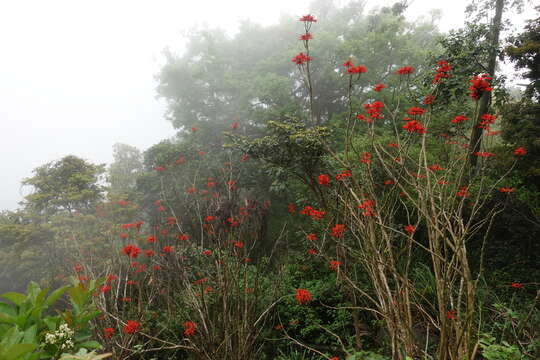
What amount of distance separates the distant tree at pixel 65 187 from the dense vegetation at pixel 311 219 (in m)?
0.08

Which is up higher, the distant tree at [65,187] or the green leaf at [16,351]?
the distant tree at [65,187]

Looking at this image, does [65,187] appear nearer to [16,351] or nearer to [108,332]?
[108,332]

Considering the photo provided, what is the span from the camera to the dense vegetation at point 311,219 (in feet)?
3.89

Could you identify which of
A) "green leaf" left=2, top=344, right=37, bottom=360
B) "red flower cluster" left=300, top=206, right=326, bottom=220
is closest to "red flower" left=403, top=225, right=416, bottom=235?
"red flower cluster" left=300, top=206, right=326, bottom=220

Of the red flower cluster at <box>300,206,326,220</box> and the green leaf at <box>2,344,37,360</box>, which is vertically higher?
the red flower cluster at <box>300,206,326,220</box>

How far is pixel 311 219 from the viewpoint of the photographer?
5141 millimetres

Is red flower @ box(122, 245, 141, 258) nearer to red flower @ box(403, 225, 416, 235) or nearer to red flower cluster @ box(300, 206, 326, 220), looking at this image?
red flower cluster @ box(300, 206, 326, 220)

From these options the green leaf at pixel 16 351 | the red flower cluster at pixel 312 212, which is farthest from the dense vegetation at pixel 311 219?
the red flower cluster at pixel 312 212

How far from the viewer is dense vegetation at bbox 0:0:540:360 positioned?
1.19 metres

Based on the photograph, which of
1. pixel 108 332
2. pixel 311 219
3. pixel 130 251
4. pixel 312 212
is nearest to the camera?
pixel 108 332

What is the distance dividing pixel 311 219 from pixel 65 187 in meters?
7.95

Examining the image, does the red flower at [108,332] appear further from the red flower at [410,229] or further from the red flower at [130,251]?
the red flower at [410,229]

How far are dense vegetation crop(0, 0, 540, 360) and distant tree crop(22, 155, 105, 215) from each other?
0.26 ft

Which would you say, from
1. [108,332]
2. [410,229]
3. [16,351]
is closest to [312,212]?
[410,229]
